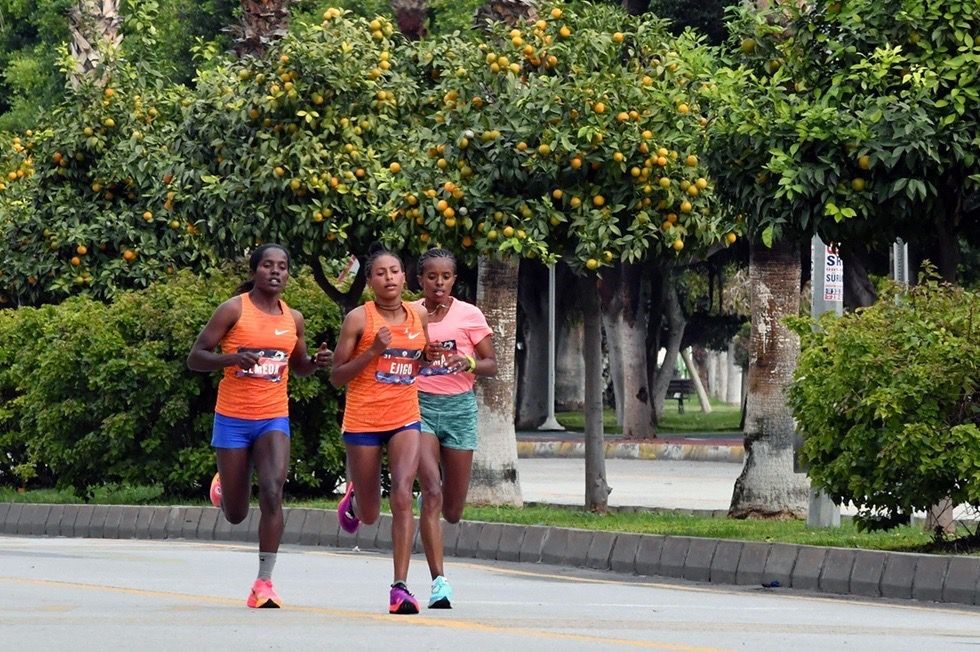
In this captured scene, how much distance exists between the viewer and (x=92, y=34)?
2984cm

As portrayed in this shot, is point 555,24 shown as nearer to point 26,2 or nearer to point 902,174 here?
point 902,174

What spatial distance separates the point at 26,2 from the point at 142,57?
25663mm

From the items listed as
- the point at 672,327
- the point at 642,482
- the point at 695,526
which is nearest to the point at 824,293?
the point at 695,526

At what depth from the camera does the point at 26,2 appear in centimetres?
5322

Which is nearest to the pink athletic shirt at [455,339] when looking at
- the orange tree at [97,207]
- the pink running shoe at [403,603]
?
the pink running shoe at [403,603]

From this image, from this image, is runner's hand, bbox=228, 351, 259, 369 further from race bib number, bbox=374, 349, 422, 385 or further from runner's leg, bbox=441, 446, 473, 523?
runner's leg, bbox=441, 446, 473, 523

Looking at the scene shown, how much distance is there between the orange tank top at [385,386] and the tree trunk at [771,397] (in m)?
8.55

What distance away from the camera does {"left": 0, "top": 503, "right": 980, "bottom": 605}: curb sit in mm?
14602

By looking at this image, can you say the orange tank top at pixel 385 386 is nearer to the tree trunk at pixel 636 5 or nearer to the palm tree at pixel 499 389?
the palm tree at pixel 499 389

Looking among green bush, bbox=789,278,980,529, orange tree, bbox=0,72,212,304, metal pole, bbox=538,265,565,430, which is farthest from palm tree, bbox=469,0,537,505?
metal pole, bbox=538,265,565,430

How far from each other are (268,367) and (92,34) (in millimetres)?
18653

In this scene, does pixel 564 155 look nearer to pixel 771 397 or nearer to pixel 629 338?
pixel 771 397

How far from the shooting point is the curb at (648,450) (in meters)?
38.1

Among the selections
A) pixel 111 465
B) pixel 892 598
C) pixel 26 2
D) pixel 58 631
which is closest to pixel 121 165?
pixel 111 465
